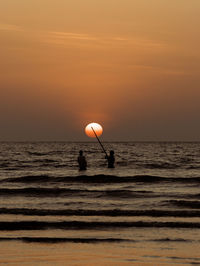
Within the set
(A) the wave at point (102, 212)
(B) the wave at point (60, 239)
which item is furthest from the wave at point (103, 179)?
(B) the wave at point (60, 239)

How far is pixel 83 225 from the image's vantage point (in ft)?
37.8

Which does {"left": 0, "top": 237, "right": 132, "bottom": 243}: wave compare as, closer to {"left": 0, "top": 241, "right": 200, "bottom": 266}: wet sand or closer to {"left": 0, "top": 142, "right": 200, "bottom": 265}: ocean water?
{"left": 0, "top": 142, "right": 200, "bottom": 265}: ocean water

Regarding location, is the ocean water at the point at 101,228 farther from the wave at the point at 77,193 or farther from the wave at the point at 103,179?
the wave at the point at 103,179

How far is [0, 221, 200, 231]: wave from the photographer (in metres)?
11.2

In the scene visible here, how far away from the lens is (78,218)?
41.6 feet

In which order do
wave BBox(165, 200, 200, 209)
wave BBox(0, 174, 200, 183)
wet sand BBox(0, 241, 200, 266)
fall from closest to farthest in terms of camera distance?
wet sand BBox(0, 241, 200, 266) < wave BBox(165, 200, 200, 209) < wave BBox(0, 174, 200, 183)

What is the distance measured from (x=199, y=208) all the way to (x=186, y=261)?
23.6ft

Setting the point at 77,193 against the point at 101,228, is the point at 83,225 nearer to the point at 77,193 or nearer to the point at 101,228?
the point at 101,228

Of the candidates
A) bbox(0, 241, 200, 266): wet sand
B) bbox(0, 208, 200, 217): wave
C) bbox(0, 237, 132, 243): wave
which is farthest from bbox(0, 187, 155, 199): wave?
bbox(0, 241, 200, 266): wet sand

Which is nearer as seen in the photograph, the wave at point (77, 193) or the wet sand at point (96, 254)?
the wet sand at point (96, 254)

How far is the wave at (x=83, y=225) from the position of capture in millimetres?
11208

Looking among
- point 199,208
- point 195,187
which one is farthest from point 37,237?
point 195,187

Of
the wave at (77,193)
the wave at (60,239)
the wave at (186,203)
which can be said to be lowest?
the wave at (60,239)

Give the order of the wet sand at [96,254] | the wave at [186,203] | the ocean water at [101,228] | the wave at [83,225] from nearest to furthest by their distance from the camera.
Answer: the wet sand at [96,254] < the ocean water at [101,228] < the wave at [83,225] < the wave at [186,203]
